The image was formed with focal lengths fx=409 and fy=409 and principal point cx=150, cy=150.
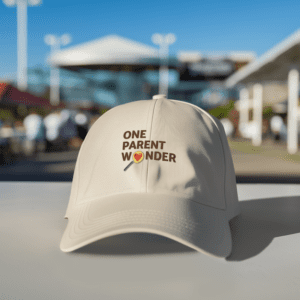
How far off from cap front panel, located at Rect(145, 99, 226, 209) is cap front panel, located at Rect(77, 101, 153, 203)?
3cm

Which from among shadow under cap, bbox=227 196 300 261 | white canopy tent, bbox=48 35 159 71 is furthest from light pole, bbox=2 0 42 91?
shadow under cap, bbox=227 196 300 261

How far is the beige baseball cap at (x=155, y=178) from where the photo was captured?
887 millimetres

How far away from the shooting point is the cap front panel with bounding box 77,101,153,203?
104 cm

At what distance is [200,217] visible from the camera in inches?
36.9

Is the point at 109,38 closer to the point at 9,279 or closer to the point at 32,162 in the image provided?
the point at 32,162

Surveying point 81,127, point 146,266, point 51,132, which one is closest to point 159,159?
point 146,266

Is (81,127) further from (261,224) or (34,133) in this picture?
(261,224)

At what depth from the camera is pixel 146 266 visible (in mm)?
816

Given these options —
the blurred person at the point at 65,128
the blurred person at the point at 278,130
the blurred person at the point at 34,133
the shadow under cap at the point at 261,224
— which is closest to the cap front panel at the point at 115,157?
the shadow under cap at the point at 261,224

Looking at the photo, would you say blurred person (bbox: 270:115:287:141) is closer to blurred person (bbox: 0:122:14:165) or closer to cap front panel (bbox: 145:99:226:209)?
blurred person (bbox: 0:122:14:165)

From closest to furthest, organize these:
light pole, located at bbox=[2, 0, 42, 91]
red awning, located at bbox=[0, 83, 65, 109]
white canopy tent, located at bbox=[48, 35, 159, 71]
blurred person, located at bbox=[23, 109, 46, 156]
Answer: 1. blurred person, located at bbox=[23, 109, 46, 156]
2. red awning, located at bbox=[0, 83, 65, 109]
3. light pole, located at bbox=[2, 0, 42, 91]
4. white canopy tent, located at bbox=[48, 35, 159, 71]

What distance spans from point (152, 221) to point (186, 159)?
22 cm

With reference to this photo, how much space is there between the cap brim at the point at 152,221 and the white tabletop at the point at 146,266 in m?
0.04

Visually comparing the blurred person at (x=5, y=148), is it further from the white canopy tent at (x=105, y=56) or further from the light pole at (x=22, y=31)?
the white canopy tent at (x=105, y=56)
